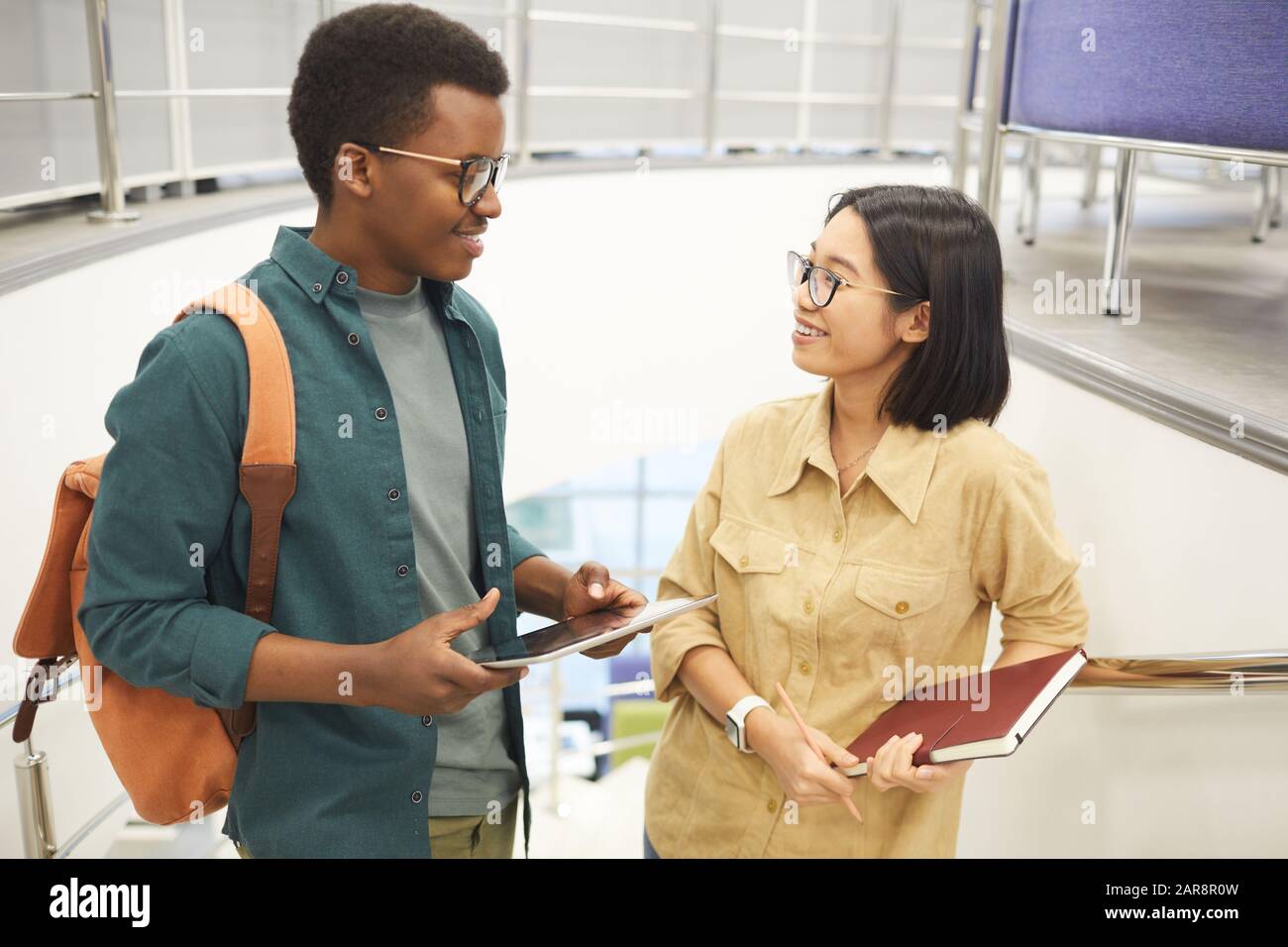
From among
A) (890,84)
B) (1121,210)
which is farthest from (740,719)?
(890,84)

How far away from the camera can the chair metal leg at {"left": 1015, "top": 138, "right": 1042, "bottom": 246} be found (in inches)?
165

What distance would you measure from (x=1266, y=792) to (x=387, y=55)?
186cm

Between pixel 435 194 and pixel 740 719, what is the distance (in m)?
0.92

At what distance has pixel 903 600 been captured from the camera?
1711 mm

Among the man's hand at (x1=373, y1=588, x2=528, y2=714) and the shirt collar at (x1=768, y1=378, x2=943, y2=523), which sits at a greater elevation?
the shirt collar at (x1=768, y1=378, x2=943, y2=523)

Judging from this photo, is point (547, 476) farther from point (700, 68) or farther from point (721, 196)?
point (700, 68)

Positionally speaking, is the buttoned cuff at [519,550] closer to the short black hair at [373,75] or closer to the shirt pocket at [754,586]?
the shirt pocket at [754,586]

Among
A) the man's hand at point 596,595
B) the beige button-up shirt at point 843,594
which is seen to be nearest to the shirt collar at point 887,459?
the beige button-up shirt at point 843,594

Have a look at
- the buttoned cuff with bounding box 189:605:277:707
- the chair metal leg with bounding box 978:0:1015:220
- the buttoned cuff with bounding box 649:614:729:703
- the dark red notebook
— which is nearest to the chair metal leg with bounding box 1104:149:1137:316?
the chair metal leg with bounding box 978:0:1015:220

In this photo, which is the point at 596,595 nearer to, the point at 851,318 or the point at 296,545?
the point at 296,545

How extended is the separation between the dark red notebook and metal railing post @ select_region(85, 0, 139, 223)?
103 inches

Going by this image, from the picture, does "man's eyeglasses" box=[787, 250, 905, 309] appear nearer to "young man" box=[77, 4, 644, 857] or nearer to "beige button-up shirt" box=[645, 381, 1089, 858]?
"beige button-up shirt" box=[645, 381, 1089, 858]

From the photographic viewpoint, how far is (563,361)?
486cm

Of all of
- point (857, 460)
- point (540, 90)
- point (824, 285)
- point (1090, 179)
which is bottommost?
point (857, 460)
